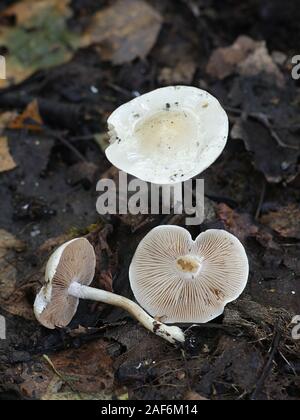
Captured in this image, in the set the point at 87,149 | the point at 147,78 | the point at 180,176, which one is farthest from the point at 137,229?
the point at 147,78

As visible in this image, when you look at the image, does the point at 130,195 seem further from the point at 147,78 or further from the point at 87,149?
the point at 147,78

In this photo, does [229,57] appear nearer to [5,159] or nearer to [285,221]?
[285,221]

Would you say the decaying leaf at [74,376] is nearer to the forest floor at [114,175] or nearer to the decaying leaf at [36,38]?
the forest floor at [114,175]

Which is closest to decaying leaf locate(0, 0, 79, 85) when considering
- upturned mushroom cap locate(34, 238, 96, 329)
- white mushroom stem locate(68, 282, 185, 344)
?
upturned mushroom cap locate(34, 238, 96, 329)

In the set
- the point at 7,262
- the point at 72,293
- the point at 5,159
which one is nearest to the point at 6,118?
the point at 5,159

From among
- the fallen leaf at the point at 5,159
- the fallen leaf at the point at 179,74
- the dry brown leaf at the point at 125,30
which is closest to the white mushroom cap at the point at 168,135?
the fallen leaf at the point at 5,159

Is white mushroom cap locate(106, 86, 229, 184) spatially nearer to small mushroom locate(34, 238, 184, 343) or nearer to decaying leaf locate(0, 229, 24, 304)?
small mushroom locate(34, 238, 184, 343)
